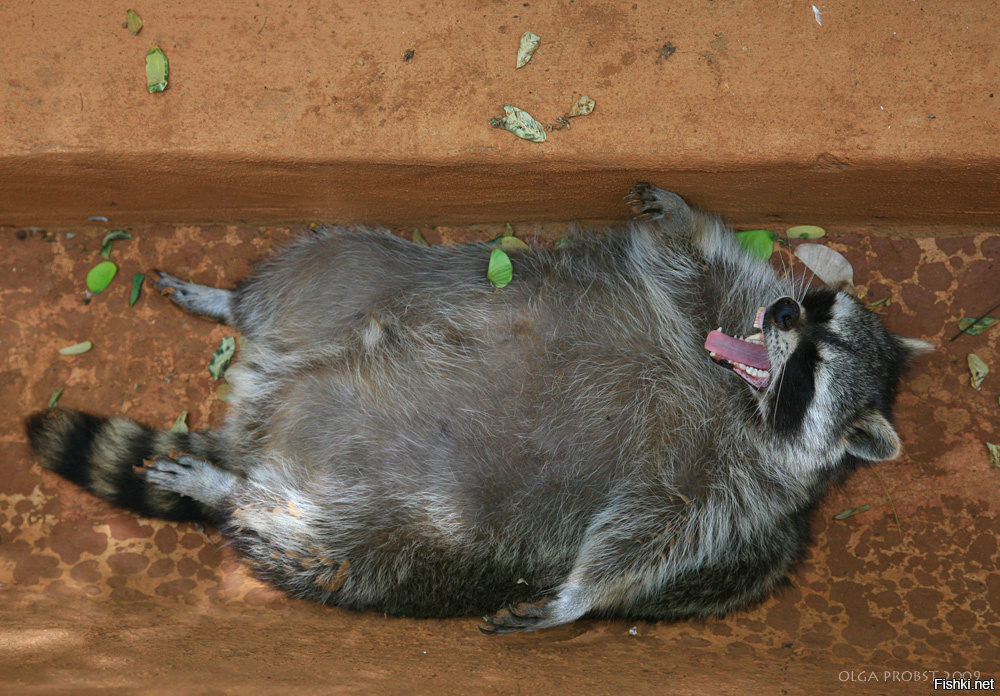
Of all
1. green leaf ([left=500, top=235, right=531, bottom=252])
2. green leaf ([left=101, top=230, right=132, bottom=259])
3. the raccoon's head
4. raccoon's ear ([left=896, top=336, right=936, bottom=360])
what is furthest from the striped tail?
raccoon's ear ([left=896, top=336, right=936, bottom=360])

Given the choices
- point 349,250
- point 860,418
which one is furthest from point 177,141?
point 860,418

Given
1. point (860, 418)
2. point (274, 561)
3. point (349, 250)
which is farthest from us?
point (349, 250)

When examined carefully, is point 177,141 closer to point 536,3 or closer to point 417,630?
point 536,3

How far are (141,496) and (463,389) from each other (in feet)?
3.87

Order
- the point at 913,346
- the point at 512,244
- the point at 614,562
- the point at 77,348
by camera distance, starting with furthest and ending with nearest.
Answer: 1. the point at 77,348
2. the point at 512,244
3. the point at 913,346
4. the point at 614,562

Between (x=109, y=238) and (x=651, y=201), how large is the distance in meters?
2.08

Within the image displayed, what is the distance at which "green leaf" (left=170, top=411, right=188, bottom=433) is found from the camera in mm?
2660

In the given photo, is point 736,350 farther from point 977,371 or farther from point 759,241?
point 977,371

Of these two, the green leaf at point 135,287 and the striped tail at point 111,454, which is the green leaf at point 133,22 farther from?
the striped tail at point 111,454

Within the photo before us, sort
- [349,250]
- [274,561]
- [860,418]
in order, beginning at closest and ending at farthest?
[860,418], [274,561], [349,250]

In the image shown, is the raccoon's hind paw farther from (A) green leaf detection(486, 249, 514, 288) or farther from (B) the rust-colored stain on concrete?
(A) green leaf detection(486, 249, 514, 288)

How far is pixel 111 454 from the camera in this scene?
7.82ft

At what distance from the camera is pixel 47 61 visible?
2.25m

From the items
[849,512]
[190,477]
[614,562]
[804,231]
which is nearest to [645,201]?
[804,231]
